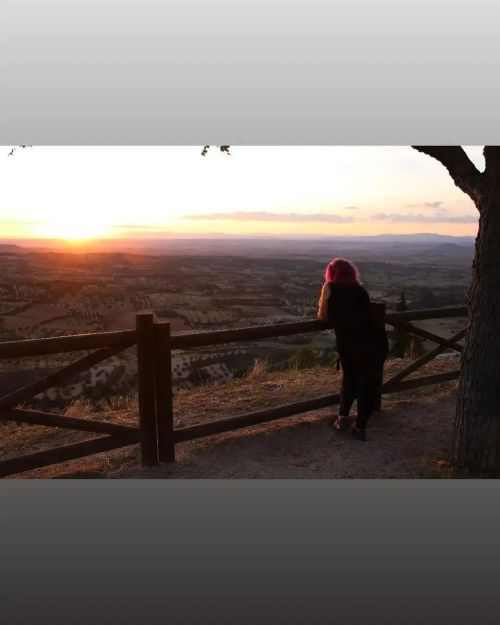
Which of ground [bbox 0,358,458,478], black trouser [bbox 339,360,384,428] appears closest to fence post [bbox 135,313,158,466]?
ground [bbox 0,358,458,478]

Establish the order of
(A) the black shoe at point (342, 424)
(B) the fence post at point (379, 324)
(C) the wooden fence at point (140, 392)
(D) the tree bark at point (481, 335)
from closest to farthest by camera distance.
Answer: (C) the wooden fence at point (140, 392), (D) the tree bark at point (481, 335), (A) the black shoe at point (342, 424), (B) the fence post at point (379, 324)

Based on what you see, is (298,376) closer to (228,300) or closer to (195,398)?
(195,398)

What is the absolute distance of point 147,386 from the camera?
15.1 feet

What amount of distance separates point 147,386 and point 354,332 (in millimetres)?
1947

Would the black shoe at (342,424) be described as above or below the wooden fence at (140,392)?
below

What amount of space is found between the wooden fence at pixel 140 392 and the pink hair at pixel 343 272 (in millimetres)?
582

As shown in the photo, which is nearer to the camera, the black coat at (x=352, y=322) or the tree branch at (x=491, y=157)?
the tree branch at (x=491, y=157)

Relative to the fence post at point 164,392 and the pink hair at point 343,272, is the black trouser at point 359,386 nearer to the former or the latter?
the pink hair at point 343,272

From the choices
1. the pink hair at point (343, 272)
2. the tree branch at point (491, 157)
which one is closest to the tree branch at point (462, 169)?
the tree branch at point (491, 157)

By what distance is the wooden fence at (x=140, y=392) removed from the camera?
410cm

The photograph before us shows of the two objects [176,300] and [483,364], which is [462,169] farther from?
[176,300]
